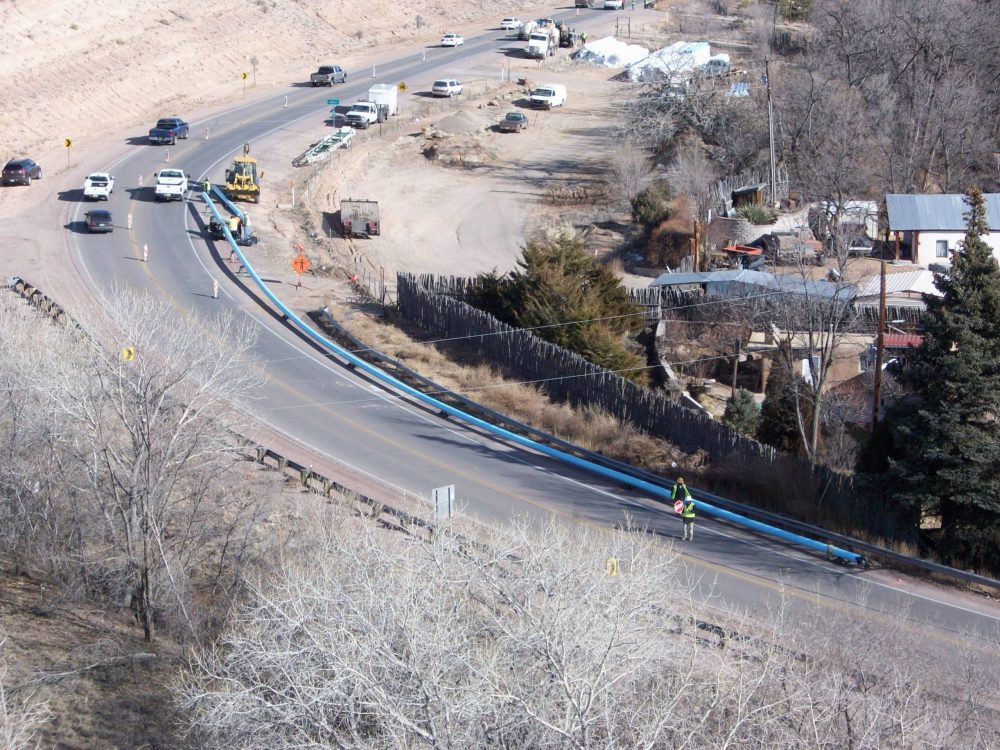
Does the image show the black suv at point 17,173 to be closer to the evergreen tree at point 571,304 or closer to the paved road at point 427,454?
the paved road at point 427,454

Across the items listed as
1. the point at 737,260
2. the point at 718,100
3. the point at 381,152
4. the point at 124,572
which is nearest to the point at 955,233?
the point at 737,260

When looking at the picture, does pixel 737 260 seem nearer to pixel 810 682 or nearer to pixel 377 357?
pixel 377 357

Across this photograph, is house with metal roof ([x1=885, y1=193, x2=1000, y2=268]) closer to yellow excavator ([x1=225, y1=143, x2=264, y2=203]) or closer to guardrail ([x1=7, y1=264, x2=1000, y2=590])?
guardrail ([x1=7, y1=264, x2=1000, y2=590])

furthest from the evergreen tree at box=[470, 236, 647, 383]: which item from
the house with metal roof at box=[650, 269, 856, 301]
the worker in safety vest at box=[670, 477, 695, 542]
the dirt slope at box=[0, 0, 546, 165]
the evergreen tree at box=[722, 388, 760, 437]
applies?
the dirt slope at box=[0, 0, 546, 165]

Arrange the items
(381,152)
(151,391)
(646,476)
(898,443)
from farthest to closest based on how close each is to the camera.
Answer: (381,152) < (646,476) < (898,443) < (151,391)

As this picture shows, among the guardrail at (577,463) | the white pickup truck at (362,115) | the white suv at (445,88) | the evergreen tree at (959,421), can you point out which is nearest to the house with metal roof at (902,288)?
the guardrail at (577,463)

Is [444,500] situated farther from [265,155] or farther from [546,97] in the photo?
[546,97]
